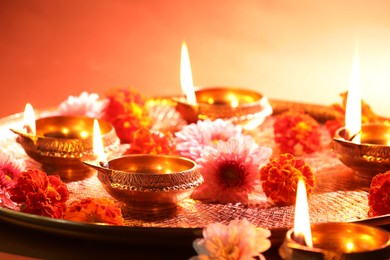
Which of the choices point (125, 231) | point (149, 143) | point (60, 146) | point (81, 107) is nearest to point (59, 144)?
point (60, 146)

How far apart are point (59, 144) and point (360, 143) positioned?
1.41 feet

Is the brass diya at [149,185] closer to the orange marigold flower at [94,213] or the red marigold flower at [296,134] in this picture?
the orange marigold flower at [94,213]

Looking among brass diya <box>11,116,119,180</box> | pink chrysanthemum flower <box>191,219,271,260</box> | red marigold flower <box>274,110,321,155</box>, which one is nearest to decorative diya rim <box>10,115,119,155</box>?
brass diya <box>11,116,119,180</box>

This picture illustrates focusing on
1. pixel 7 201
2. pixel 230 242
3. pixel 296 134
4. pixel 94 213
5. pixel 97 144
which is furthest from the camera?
pixel 296 134

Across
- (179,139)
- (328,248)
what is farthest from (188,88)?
(328,248)

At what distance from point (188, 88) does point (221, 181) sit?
36cm

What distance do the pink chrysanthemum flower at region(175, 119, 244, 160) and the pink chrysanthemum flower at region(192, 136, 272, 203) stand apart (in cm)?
8

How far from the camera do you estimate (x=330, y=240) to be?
1.03m

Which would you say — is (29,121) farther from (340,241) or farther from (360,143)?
(340,241)

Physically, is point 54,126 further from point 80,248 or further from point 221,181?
point 80,248

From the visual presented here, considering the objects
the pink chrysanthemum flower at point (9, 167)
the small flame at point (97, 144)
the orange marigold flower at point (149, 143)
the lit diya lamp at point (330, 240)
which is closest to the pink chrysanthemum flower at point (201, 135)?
the orange marigold flower at point (149, 143)

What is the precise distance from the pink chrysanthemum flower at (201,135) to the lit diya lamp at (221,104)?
3.6 inches

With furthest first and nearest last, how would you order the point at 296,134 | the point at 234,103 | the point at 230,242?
the point at 234,103 → the point at 296,134 → the point at 230,242

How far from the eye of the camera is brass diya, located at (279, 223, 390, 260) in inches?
37.7
